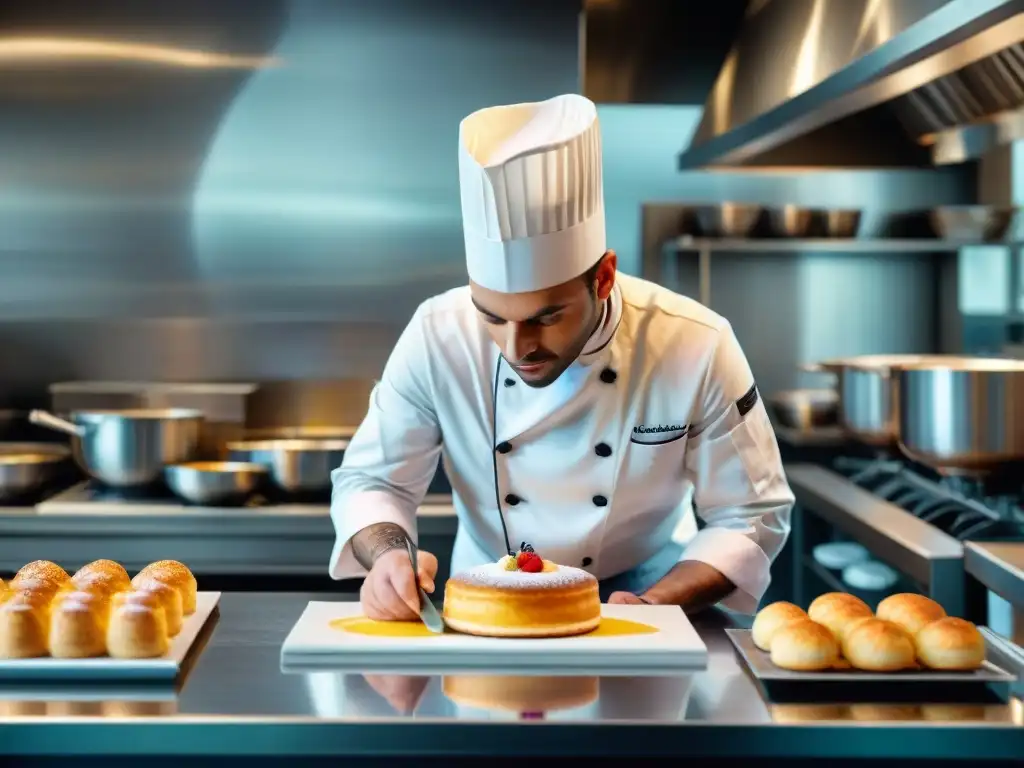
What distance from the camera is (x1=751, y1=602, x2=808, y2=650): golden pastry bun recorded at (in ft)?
5.32

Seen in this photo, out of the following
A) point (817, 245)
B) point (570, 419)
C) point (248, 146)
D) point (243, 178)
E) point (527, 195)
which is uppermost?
point (248, 146)

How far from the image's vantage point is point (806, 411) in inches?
187

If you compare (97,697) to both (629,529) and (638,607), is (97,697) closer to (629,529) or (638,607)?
(638,607)

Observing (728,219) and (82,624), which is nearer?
(82,624)

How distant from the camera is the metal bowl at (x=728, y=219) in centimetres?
478

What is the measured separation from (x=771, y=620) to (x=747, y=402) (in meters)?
0.73

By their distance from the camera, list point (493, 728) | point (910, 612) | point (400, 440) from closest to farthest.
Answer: point (493, 728), point (910, 612), point (400, 440)

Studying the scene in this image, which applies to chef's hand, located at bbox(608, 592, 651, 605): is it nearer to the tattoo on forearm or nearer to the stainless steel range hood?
the tattoo on forearm

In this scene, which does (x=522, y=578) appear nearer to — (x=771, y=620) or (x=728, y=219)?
(x=771, y=620)

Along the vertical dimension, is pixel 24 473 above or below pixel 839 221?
below

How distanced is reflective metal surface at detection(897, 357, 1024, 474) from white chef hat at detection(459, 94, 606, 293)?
113cm

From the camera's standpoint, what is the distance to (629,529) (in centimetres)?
243

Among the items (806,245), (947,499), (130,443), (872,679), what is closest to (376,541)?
(872,679)

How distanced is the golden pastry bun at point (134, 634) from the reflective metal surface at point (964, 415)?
74.7 inches
